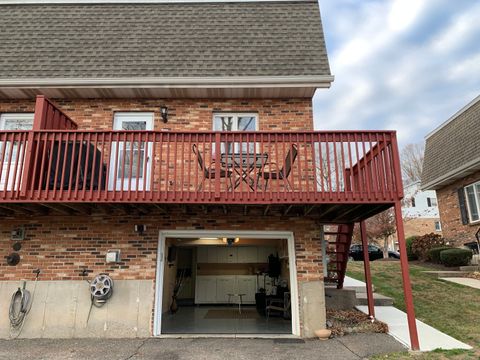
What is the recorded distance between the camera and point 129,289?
6516 mm

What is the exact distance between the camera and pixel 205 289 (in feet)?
39.9

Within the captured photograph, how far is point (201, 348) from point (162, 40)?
7.01m

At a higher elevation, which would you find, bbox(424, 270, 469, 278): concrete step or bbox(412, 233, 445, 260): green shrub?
bbox(412, 233, 445, 260): green shrub

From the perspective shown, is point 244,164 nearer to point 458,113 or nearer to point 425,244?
point 425,244

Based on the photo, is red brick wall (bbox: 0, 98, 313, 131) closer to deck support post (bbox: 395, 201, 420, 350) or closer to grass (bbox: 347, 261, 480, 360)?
deck support post (bbox: 395, 201, 420, 350)

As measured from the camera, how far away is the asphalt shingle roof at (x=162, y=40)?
760cm

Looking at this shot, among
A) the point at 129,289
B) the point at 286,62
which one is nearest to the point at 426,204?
the point at 286,62

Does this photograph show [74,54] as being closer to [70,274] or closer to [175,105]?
[175,105]

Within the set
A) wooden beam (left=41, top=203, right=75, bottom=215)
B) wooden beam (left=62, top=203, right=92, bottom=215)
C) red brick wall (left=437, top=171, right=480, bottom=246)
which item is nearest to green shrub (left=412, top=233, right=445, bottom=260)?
red brick wall (left=437, top=171, right=480, bottom=246)

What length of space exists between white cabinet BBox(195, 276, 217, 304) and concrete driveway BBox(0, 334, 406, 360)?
5.99 metres

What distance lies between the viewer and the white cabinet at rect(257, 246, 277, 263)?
12621mm

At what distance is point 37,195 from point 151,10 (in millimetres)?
6103

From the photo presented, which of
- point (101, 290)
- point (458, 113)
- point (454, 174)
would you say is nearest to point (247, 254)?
point (101, 290)

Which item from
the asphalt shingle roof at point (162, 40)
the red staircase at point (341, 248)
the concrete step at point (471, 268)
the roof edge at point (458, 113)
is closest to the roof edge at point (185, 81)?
the asphalt shingle roof at point (162, 40)
